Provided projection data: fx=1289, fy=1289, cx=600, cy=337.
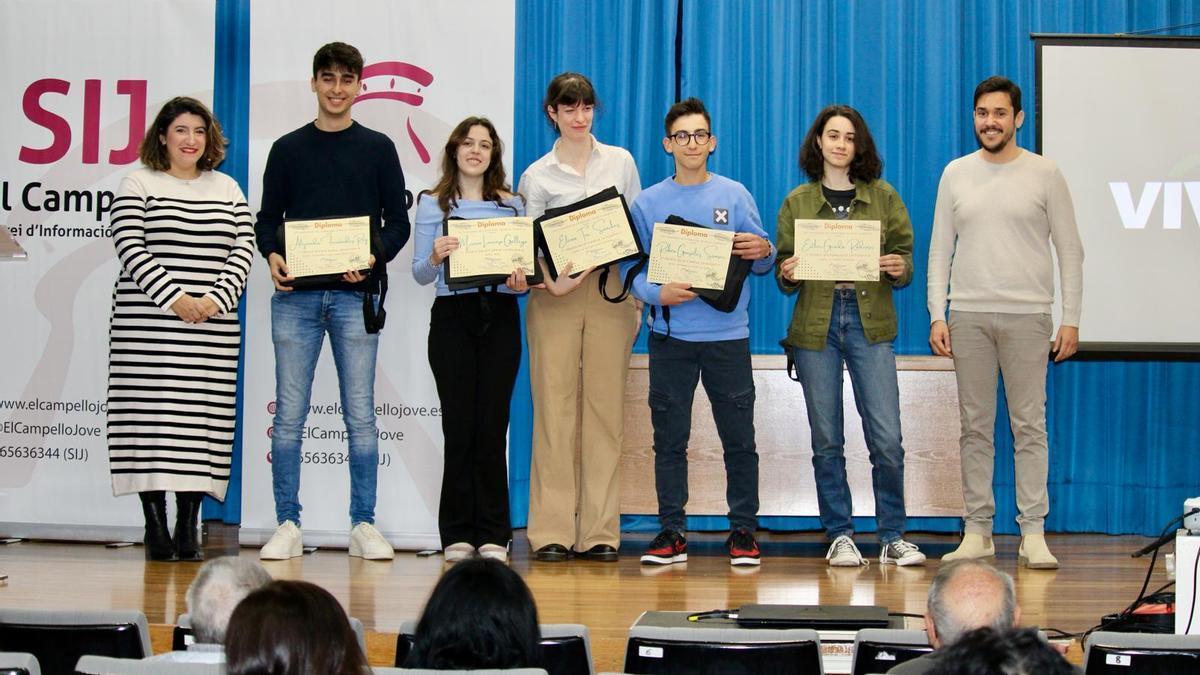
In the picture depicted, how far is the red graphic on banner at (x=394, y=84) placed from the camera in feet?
18.2

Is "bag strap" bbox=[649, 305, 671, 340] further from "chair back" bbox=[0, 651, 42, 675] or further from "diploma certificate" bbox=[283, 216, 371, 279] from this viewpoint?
"chair back" bbox=[0, 651, 42, 675]

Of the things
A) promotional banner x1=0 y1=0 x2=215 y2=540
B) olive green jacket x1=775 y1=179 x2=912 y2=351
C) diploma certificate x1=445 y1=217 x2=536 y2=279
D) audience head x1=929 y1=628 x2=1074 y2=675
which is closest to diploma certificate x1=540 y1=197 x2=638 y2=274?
diploma certificate x1=445 y1=217 x2=536 y2=279

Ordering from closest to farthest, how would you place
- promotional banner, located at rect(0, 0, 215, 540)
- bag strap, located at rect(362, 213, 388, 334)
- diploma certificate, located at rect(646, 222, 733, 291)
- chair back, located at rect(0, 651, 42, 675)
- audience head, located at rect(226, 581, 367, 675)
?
audience head, located at rect(226, 581, 367, 675)
chair back, located at rect(0, 651, 42, 675)
diploma certificate, located at rect(646, 222, 733, 291)
bag strap, located at rect(362, 213, 388, 334)
promotional banner, located at rect(0, 0, 215, 540)

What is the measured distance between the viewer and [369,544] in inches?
202

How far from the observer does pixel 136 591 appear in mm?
4273

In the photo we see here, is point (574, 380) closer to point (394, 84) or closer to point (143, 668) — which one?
point (394, 84)

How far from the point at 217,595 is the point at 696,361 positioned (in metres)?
2.99

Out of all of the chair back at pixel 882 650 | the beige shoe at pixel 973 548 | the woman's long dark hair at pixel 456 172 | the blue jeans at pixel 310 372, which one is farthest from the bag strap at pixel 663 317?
the chair back at pixel 882 650

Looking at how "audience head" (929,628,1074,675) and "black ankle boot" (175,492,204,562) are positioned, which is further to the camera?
"black ankle boot" (175,492,204,562)

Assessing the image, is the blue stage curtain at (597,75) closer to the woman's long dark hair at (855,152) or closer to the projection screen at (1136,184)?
the woman's long dark hair at (855,152)

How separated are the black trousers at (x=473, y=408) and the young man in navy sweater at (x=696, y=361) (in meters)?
0.58

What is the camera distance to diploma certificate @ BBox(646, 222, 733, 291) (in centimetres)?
482

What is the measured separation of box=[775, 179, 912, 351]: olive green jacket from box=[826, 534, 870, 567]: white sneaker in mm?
765

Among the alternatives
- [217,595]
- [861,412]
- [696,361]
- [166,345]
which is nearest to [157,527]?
[166,345]
